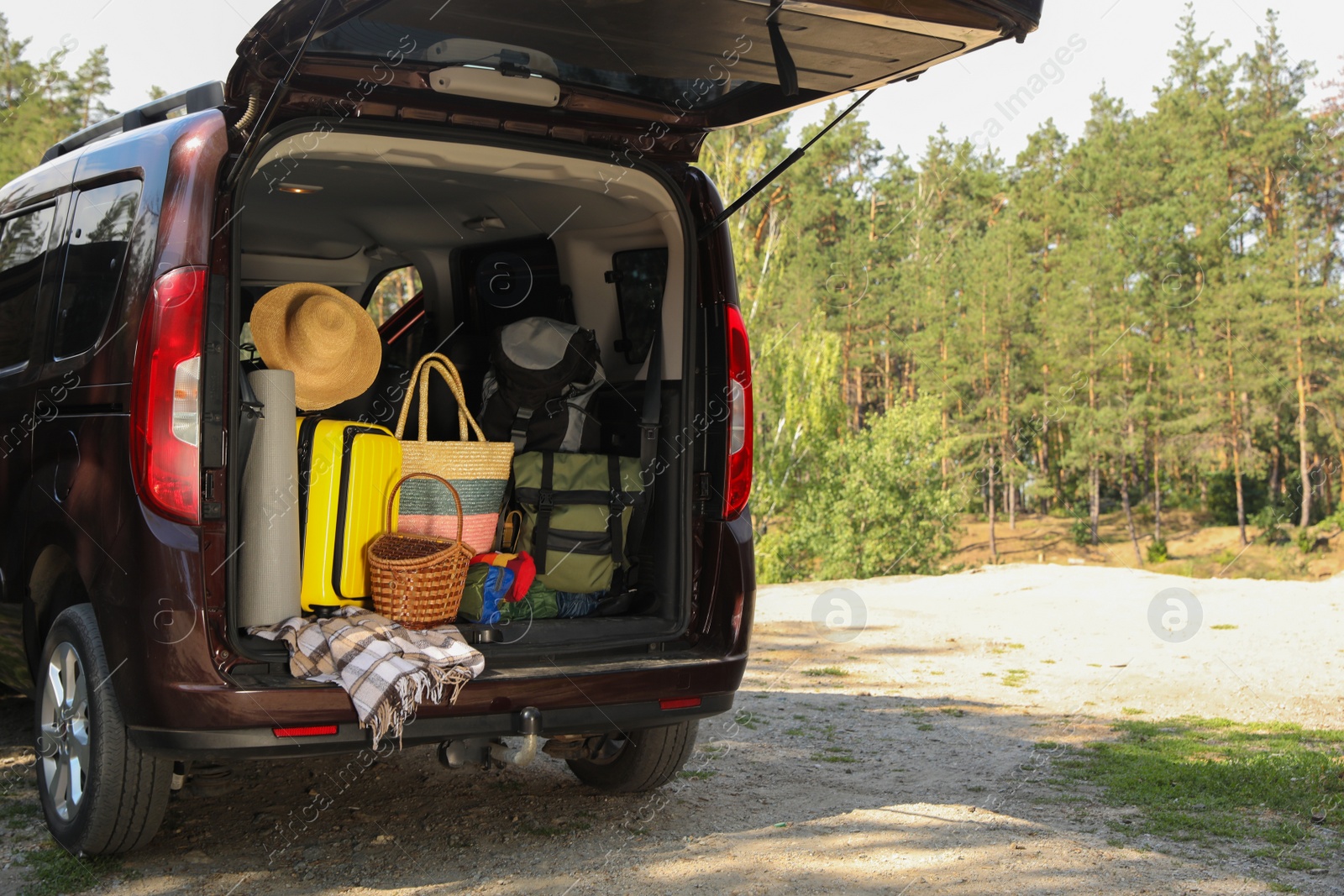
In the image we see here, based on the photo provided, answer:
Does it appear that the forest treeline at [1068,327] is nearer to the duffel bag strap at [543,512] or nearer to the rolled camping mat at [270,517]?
the duffel bag strap at [543,512]

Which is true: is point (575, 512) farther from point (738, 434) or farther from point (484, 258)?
point (484, 258)

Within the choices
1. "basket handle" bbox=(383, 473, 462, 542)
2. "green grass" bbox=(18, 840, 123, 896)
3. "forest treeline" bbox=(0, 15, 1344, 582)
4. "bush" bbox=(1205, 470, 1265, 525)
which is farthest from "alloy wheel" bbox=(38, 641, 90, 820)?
"bush" bbox=(1205, 470, 1265, 525)

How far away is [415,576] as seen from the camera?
318 centimetres

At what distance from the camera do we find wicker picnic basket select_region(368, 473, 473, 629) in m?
3.18

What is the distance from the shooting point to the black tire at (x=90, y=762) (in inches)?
114

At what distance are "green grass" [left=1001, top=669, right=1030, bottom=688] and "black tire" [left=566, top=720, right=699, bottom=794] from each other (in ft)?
11.7

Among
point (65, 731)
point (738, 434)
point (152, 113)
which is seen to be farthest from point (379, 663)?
point (152, 113)

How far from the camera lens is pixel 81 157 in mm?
3441

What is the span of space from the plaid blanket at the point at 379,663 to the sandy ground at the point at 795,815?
53 cm

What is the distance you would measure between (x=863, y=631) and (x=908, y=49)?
21.3 ft

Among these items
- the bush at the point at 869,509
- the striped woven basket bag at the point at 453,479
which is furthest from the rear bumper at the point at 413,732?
the bush at the point at 869,509

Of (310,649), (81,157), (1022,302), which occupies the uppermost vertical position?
(1022,302)

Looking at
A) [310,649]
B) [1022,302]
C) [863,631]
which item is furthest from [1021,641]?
[1022,302]

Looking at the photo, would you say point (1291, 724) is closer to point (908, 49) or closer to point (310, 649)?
point (908, 49)
